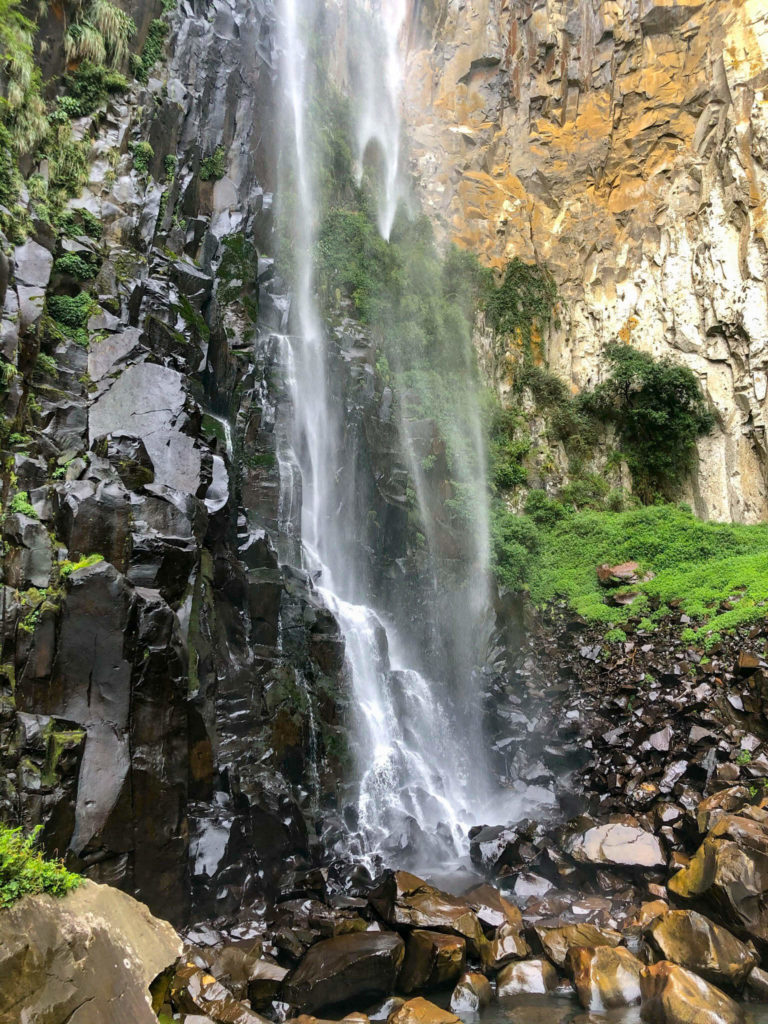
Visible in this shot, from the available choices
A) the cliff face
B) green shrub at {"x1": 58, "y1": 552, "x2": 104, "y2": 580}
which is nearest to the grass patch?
the cliff face

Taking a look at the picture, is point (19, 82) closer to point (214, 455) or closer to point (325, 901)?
point (214, 455)

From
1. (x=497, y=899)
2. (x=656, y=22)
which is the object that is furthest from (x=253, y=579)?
(x=656, y=22)

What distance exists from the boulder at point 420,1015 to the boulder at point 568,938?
1.87 meters

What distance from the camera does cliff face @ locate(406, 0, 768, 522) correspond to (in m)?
20.8

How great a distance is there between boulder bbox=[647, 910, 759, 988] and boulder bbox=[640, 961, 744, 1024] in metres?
0.34

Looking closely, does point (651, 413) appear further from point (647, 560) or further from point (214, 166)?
point (214, 166)

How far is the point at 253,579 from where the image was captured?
11797 millimetres

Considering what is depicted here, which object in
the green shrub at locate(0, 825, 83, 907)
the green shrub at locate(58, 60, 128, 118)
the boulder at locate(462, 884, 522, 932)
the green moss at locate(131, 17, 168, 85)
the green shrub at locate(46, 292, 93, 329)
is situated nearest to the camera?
the green shrub at locate(0, 825, 83, 907)

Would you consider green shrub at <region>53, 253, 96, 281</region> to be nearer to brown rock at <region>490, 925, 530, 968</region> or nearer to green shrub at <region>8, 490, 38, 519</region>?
green shrub at <region>8, 490, 38, 519</region>

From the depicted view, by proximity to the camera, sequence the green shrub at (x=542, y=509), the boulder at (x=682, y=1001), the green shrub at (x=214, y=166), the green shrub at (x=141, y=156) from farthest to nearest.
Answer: the green shrub at (x=542, y=509) < the green shrub at (x=214, y=166) < the green shrub at (x=141, y=156) < the boulder at (x=682, y=1001)

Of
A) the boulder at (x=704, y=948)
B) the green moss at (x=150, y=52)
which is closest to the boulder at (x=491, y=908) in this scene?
the boulder at (x=704, y=948)

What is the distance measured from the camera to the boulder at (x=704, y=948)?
6320 mm

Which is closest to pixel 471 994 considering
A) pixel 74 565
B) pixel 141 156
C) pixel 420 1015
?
pixel 420 1015

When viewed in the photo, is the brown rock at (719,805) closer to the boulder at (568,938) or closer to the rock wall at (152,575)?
the boulder at (568,938)
